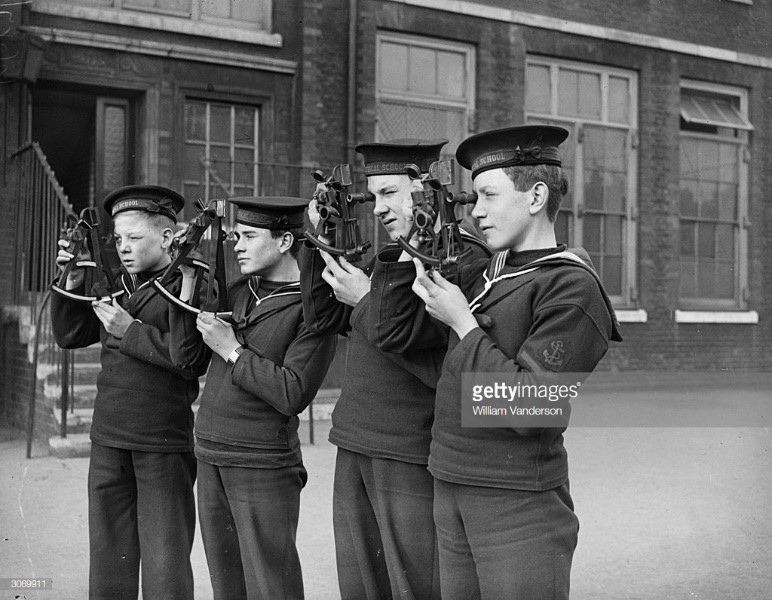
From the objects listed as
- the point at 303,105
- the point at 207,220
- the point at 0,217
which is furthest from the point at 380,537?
the point at 303,105

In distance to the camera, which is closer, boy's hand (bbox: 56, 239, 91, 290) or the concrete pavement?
boy's hand (bbox: 56, 239, 91, 290)

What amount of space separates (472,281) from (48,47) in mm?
7083

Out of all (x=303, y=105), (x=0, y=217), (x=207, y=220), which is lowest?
(x=207, y=220)

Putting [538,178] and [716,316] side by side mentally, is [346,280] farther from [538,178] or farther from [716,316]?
[716,316]

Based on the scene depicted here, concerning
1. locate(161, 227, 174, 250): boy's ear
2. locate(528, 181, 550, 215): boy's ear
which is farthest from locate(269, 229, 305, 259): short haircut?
locate(528, 181, 550, 215): boy's ear

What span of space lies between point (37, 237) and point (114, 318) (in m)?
5.05

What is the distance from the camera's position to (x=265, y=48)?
9.48m

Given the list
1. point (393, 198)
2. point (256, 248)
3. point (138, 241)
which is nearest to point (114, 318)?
point (138, 241)

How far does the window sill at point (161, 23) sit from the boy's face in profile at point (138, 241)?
5.93 meters

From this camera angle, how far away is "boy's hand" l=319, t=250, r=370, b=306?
2715 millimetres

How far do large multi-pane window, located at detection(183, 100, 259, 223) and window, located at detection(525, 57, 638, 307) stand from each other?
12.4 feet

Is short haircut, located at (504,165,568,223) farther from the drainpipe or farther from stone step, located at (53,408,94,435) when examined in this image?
the drainpipe

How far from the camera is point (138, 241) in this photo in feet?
11.0

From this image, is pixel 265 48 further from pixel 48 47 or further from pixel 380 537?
pixel 380 537
